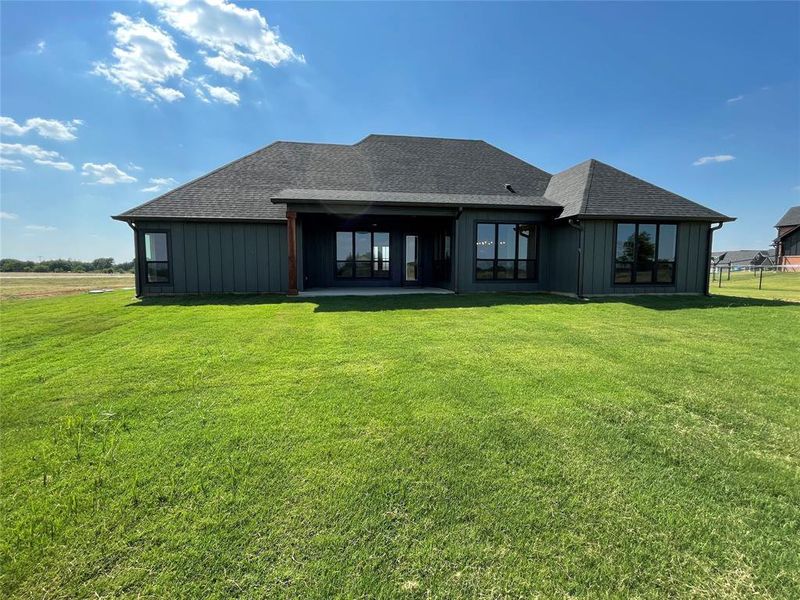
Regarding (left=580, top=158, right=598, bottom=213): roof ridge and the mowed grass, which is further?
(left=580, top=158, right=598, bottom=213): roof ridge

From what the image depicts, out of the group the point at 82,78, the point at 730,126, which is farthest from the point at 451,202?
the point at 730,126

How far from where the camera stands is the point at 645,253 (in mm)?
12109

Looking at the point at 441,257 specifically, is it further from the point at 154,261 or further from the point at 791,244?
the point at 791,244

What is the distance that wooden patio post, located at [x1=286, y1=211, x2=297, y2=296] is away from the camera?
36.7ft

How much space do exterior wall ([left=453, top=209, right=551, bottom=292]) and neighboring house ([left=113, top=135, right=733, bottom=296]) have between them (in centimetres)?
4

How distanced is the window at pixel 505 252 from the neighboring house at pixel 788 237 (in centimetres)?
4025

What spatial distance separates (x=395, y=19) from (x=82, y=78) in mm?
9923

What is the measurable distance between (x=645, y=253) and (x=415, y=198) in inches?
305

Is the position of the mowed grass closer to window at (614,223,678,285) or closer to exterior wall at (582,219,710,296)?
exterior wall at (582,219,710,296)

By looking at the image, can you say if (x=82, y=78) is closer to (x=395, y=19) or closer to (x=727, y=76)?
(x=395, y=19)

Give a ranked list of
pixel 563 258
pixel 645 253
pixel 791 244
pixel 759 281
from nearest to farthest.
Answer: pixel 645 253 → pixel 563 258 → pixel 759 281 → pixel 791 244

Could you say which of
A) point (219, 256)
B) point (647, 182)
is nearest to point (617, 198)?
point (647, 182)

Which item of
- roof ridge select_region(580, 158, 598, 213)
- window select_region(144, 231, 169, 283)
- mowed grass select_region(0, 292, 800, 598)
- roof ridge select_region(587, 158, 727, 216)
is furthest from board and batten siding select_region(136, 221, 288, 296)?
roof ridge select_region(587, 158, 727, 216)

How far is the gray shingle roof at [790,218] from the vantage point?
129 feet
